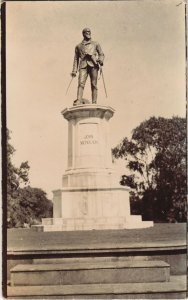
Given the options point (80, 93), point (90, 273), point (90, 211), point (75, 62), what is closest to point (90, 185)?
point (90, 211)

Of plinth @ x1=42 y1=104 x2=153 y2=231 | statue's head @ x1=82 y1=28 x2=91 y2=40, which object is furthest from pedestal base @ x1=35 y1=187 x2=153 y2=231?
statue's head @ x1=82 y1=28 x2=91 y2=40

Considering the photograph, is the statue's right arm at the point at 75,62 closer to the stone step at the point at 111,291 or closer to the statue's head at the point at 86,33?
the statue's head at the point at 86,33

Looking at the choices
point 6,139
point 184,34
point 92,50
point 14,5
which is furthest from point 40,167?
point 184,34

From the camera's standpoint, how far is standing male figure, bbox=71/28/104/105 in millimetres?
10758

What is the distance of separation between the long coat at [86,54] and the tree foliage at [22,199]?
278 centimetres

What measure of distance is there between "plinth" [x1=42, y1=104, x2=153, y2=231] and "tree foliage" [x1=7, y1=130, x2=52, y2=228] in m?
0.50

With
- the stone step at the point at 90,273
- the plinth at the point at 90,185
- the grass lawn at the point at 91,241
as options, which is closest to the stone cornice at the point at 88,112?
the plinth at the point at 90,185

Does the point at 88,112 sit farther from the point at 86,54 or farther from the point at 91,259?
the point at 91,259

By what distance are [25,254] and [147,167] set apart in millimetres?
7527

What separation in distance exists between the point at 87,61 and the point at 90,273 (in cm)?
592

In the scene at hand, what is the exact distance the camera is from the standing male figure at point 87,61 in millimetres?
10758

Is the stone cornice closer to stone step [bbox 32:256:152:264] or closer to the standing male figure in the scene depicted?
the standing male figure

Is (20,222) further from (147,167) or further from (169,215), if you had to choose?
(147,167)

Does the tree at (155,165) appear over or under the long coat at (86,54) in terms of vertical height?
under
